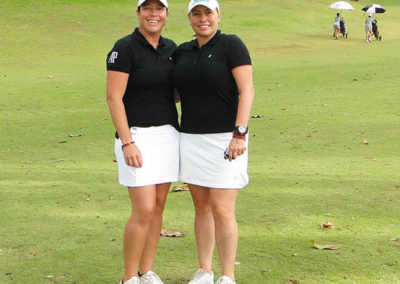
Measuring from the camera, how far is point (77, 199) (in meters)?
7.59

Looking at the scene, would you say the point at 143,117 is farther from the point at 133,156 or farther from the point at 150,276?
the point at 150,276

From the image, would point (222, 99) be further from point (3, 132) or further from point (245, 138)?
point (3, 132)

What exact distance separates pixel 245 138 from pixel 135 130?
0.74 m

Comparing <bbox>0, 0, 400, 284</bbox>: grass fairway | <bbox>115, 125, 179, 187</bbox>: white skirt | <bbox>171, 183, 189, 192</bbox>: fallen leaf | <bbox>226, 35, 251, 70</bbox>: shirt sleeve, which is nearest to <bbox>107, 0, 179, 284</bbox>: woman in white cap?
<bbox>115, 125, 179, 187</bbox>: white skirt

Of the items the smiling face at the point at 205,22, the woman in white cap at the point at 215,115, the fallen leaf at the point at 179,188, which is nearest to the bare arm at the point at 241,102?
the woman in white cap at the point at 215,115

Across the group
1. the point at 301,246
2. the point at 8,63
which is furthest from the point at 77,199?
the point at 8,63

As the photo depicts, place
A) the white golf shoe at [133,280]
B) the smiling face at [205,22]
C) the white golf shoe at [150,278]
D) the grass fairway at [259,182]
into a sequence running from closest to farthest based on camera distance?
the smiling face at [205,22] < the white golf shoe at [133,280] < the white golf shoe at [150,278] < the grass fairway at [259,182]

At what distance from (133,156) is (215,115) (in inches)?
24.1

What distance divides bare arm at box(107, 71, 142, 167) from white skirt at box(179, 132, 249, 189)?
1.26ft

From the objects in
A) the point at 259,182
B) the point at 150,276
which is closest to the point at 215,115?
the point at 150,276

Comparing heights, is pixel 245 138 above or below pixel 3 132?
above

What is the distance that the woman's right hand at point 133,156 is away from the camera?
485 cm

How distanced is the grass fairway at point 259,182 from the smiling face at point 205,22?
69.4 inches

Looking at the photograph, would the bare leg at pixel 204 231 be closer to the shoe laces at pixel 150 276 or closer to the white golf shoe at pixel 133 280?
the shoe laces at pixel 150 276
